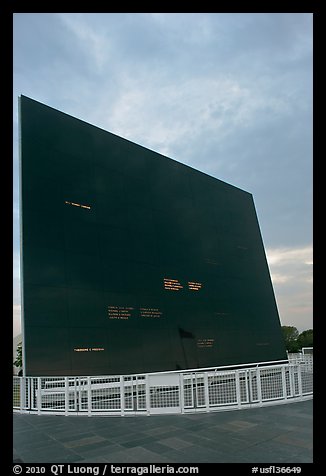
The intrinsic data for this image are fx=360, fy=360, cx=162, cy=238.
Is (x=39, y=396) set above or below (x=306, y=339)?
above

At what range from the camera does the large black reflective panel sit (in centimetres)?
1122

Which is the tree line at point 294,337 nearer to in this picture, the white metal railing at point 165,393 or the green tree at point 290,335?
the green tree at point 290,335

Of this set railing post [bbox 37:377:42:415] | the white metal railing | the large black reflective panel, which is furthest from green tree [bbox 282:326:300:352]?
railing post [bbox 37:377:42:415]

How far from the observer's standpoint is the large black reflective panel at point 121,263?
1122cm

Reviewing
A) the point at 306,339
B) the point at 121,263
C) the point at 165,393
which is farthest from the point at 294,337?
the point at 165,393

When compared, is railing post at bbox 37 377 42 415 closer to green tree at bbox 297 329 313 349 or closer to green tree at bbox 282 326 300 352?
green tree at bbox 297 329 313 349

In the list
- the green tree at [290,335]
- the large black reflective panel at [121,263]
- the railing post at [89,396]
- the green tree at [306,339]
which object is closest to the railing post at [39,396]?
the railing post at [89,396]

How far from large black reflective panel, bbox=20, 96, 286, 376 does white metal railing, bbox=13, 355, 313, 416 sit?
1.99 metres

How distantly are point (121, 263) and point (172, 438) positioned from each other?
8.38 metres

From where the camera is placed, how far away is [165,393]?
301 inches

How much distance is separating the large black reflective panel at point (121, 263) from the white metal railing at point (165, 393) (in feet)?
6.52

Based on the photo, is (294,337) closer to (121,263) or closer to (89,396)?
(121,263)
